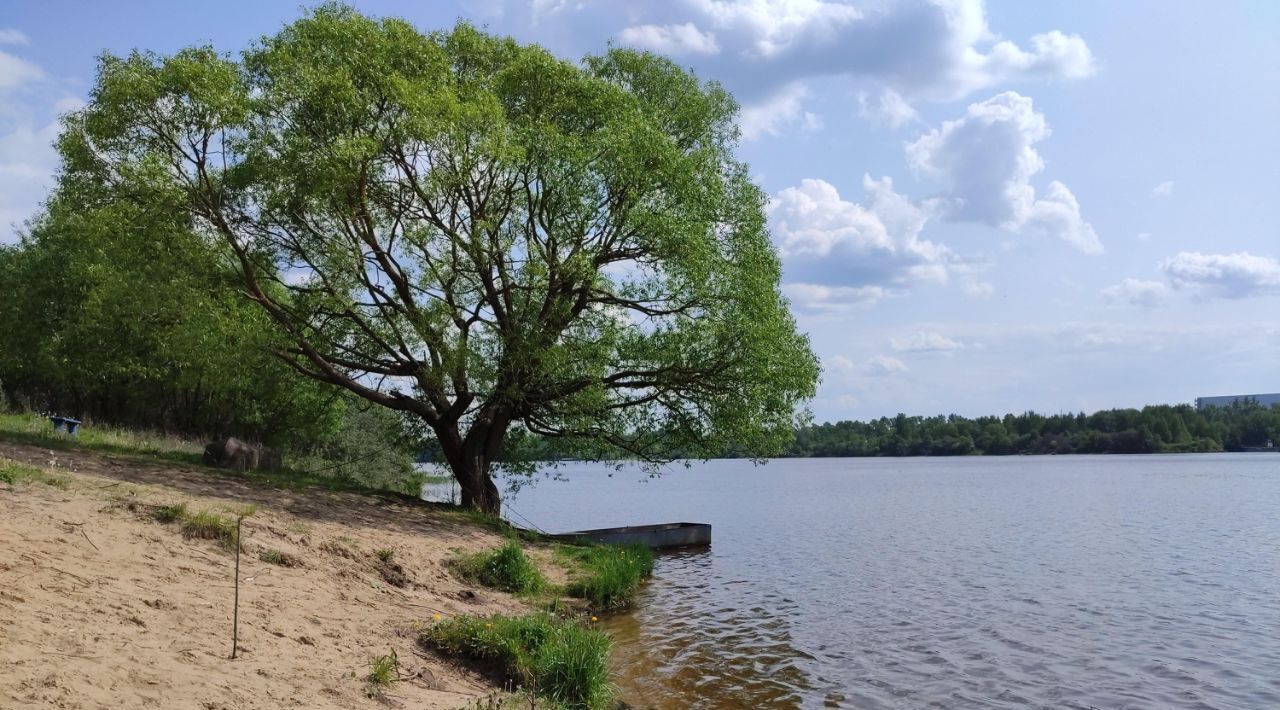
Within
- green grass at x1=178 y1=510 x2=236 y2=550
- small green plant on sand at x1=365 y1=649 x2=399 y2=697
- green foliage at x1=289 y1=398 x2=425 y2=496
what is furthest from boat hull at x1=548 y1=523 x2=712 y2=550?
small green plant on sand at x1=365 y1=649 x2=399 y2=697

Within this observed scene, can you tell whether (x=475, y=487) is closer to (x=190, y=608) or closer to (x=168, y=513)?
(x=168, y=513)

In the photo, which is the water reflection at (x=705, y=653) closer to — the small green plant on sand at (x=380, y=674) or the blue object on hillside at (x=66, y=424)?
the small green plant on sand at (x=380, y=674)

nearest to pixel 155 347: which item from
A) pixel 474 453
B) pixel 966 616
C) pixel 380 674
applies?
pixel 474 453

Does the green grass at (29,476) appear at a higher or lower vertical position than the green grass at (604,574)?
higher

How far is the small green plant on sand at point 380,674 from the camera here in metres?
8.55

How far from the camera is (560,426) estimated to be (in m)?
23.7

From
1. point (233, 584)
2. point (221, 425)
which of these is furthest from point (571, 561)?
point (221, 425)

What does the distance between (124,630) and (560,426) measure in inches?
631

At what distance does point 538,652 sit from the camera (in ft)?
34.3

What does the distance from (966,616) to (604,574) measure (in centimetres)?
756

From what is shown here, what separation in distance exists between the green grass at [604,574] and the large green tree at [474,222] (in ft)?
11.5

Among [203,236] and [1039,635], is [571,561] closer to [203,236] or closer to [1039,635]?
[1039,635]

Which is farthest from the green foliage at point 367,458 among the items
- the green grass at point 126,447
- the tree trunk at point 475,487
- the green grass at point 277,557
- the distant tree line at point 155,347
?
the green grass at point 277,557

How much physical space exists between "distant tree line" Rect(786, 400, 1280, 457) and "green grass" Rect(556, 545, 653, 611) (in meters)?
122
